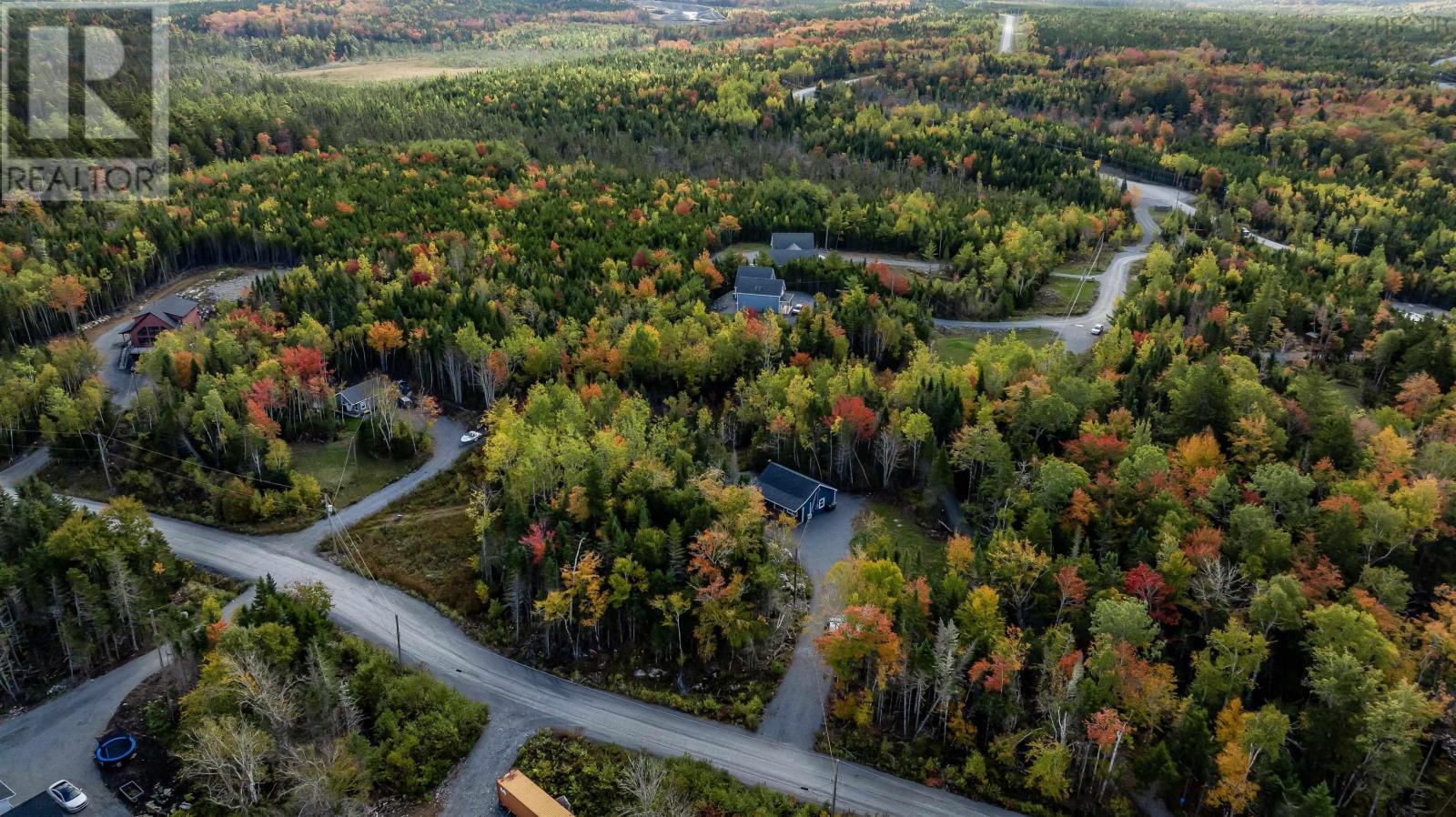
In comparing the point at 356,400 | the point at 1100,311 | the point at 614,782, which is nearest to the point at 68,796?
the point at 614,782

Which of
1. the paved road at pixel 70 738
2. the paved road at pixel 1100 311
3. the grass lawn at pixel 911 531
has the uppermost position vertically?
the paved road at pixel 1100 311

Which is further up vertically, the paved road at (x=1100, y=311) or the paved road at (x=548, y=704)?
the paved road at (x=1100, y=311)

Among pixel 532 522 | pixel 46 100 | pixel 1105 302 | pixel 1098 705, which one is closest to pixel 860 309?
pixel 1105 302

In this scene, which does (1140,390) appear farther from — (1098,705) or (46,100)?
(46,100)

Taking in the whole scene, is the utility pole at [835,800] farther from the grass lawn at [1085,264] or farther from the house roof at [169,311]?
the grass lawn at [1085,264]

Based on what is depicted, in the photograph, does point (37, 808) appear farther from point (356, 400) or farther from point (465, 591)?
point (356, 400)

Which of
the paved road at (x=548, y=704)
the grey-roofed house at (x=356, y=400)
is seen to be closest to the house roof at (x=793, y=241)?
the grey-roofed house at (x=356, y=400)

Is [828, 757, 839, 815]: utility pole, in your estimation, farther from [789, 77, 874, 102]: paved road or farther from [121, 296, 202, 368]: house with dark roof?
[789, 77, 874, 102]: paved road
